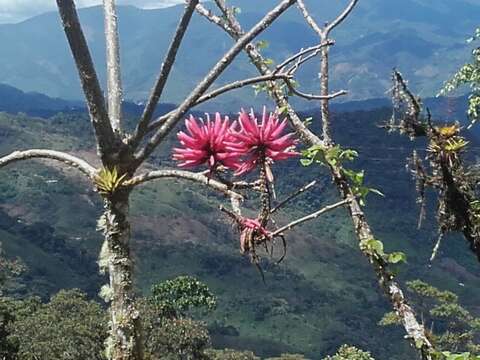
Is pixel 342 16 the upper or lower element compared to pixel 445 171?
upper

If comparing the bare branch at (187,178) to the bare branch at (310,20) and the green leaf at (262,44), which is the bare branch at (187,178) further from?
the green leaf at (262,44)

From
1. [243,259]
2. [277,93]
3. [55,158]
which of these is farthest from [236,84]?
[243,259]

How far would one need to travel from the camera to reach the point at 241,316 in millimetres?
88062

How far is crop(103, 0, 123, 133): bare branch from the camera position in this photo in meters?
2.07

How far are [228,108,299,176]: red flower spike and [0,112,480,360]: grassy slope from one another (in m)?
64.9

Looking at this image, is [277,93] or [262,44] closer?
[277,93]

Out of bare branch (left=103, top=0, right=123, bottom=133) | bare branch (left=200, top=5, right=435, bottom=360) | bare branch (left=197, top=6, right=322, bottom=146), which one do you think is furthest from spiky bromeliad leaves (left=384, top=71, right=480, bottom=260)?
bare branch (left=103, top=0, right=123, bottom=133)

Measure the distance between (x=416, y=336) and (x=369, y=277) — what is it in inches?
4452

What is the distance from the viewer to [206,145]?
1728mm

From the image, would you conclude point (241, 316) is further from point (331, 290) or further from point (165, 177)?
point (165, 177)

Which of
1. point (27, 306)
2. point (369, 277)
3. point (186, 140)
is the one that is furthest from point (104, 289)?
point (369, 277)

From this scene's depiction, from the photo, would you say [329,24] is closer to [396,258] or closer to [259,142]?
[396,258]

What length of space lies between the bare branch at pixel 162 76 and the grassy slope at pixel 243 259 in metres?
64.6

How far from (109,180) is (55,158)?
0.22 metres
